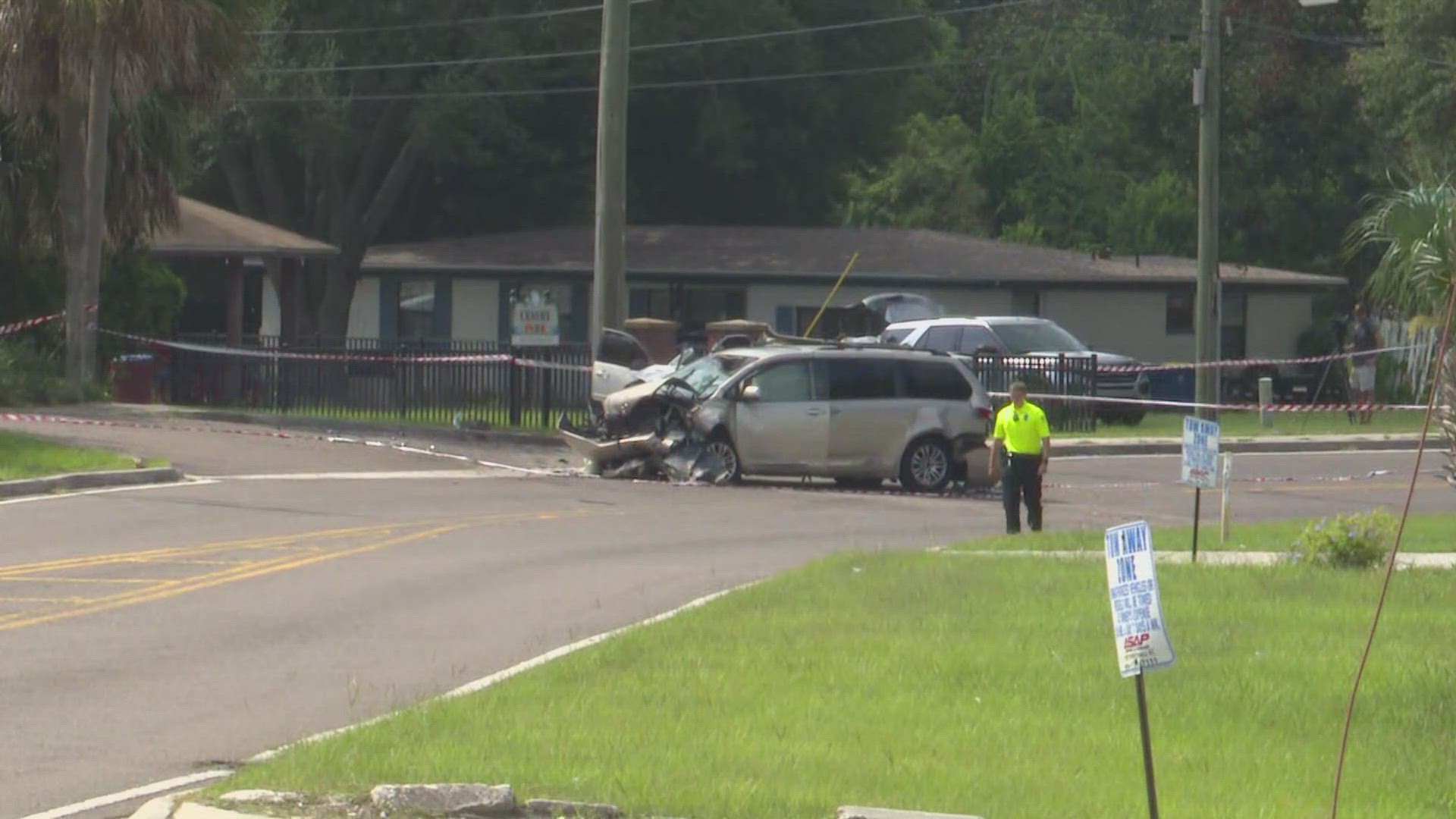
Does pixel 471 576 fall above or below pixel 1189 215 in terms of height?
below

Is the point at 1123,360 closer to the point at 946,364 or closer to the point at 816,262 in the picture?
the point at 816,262

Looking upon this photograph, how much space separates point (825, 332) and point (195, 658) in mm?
31781

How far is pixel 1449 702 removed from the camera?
10031 millimetres

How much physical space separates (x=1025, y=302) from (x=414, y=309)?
1454cm

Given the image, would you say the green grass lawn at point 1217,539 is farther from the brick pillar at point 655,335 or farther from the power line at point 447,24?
the power line at point 447,24

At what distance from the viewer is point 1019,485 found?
64.3ft

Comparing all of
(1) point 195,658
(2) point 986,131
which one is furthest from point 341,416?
(2) point 986,131

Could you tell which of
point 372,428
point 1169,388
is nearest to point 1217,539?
point 372,428

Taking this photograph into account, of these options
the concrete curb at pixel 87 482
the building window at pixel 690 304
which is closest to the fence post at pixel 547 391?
the concrete curb at pixel 87 482

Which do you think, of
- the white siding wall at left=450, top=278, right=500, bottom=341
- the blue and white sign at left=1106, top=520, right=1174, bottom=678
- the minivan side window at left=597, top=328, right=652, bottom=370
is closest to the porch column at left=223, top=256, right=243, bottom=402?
the white siding wall at left=450, top=278, right=500, bottom=341

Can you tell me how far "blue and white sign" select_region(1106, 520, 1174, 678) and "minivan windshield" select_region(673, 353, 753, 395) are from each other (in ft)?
56.9

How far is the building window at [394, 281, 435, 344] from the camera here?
4678cm

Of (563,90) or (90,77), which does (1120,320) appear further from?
(90,77)

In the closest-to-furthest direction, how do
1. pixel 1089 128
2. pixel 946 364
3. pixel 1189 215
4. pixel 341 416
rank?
pixel 946 364 < pixel 341 416 < pixel 1189 215 < pixel 1089 128
